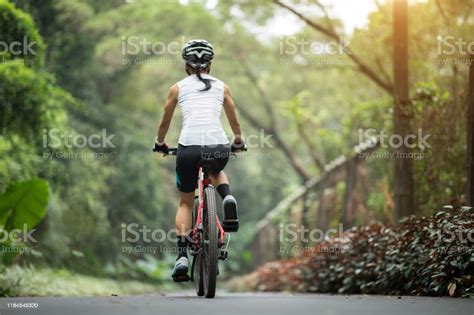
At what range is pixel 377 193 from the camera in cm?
1689

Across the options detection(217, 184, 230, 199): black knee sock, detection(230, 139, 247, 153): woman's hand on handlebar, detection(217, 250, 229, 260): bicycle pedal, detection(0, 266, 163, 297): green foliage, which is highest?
detection(230, 139, 247, 153): woman's hand on handlebar

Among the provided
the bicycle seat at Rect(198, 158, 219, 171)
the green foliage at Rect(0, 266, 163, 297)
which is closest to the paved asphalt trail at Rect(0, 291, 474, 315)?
the bicycle seat at Rect(198, 158, 219, 171)

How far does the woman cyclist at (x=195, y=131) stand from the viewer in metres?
8.70

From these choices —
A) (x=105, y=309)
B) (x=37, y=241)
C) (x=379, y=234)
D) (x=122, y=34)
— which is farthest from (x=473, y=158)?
(x=122, y=34)

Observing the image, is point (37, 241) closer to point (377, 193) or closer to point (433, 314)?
point (377, 193)

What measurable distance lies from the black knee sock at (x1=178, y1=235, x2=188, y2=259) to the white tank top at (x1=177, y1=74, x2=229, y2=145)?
3.25 ft

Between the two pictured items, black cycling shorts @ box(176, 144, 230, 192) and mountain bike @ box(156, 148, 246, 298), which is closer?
mountain bike @ box(156, 148, 246, 298)

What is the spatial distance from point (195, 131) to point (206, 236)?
1.03 meters

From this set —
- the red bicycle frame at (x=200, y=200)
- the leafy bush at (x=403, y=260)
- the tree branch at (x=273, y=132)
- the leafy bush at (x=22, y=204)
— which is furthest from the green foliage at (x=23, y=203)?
the tree branch at (x=273, y=132)

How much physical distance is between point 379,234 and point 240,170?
3410cm

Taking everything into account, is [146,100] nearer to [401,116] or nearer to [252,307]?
[401,116]

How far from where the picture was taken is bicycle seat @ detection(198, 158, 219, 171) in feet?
28.4

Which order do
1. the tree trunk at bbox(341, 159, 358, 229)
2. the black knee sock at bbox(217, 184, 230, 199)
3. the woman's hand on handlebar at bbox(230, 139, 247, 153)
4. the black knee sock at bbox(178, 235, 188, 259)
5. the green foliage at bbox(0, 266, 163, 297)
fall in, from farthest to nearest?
1. the tree trunk at bbox(341, 159, 358, 229)
2. the green foliage at bbox(0, 266, 163, 297)
3. the woman's hand on handlebar at bbox(230, 139, 247, 153)
4. the black knee sock at bbox(178, 235, 188, 259)
5. the black knee sock at bbox(217, 184, 230, 199)

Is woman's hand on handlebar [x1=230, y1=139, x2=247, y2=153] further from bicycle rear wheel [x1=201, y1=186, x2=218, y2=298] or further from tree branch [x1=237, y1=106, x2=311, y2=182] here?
tree branch [x1=237, y1=106, x2=311, y2=182]
